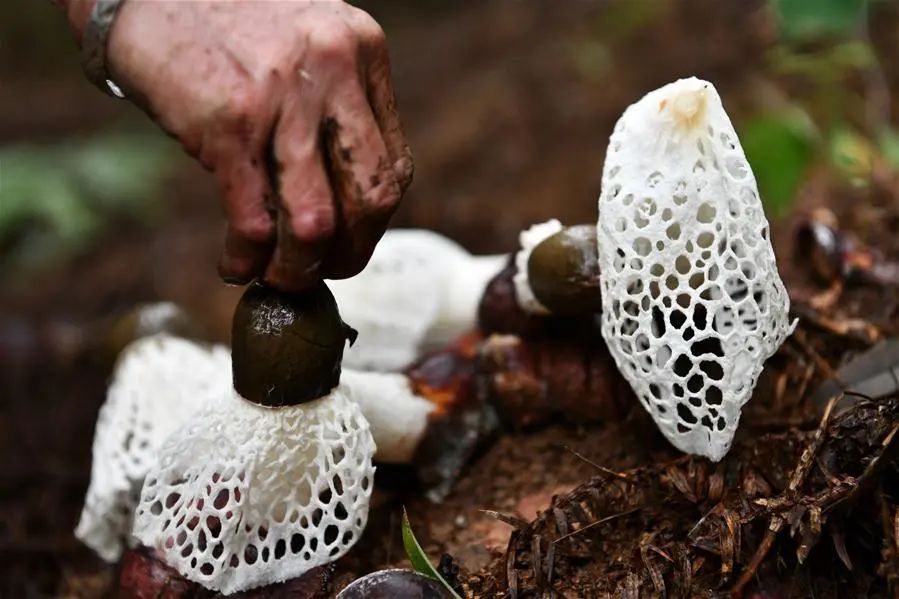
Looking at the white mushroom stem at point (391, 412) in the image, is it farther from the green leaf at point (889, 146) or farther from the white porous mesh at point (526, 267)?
the green leaf at point (889, 146)

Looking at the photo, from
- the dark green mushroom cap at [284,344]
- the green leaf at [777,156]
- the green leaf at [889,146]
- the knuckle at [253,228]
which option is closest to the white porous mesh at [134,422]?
the dark green mushroom cap at [284,344]

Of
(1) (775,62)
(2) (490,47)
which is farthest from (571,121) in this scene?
(1) (775,62)

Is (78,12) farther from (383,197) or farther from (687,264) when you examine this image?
(687,264)

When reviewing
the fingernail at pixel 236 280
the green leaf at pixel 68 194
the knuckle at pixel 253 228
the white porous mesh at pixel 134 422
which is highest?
the knuckle at pixel 253 228

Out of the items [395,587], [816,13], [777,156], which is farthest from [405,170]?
[816,13]

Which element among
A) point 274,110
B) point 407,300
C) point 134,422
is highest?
point 274,110

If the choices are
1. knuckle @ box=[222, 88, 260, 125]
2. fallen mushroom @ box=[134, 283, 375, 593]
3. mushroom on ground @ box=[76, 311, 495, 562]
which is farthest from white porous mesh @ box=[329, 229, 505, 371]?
knuckle @ box=[222, 88, 260, 125]
